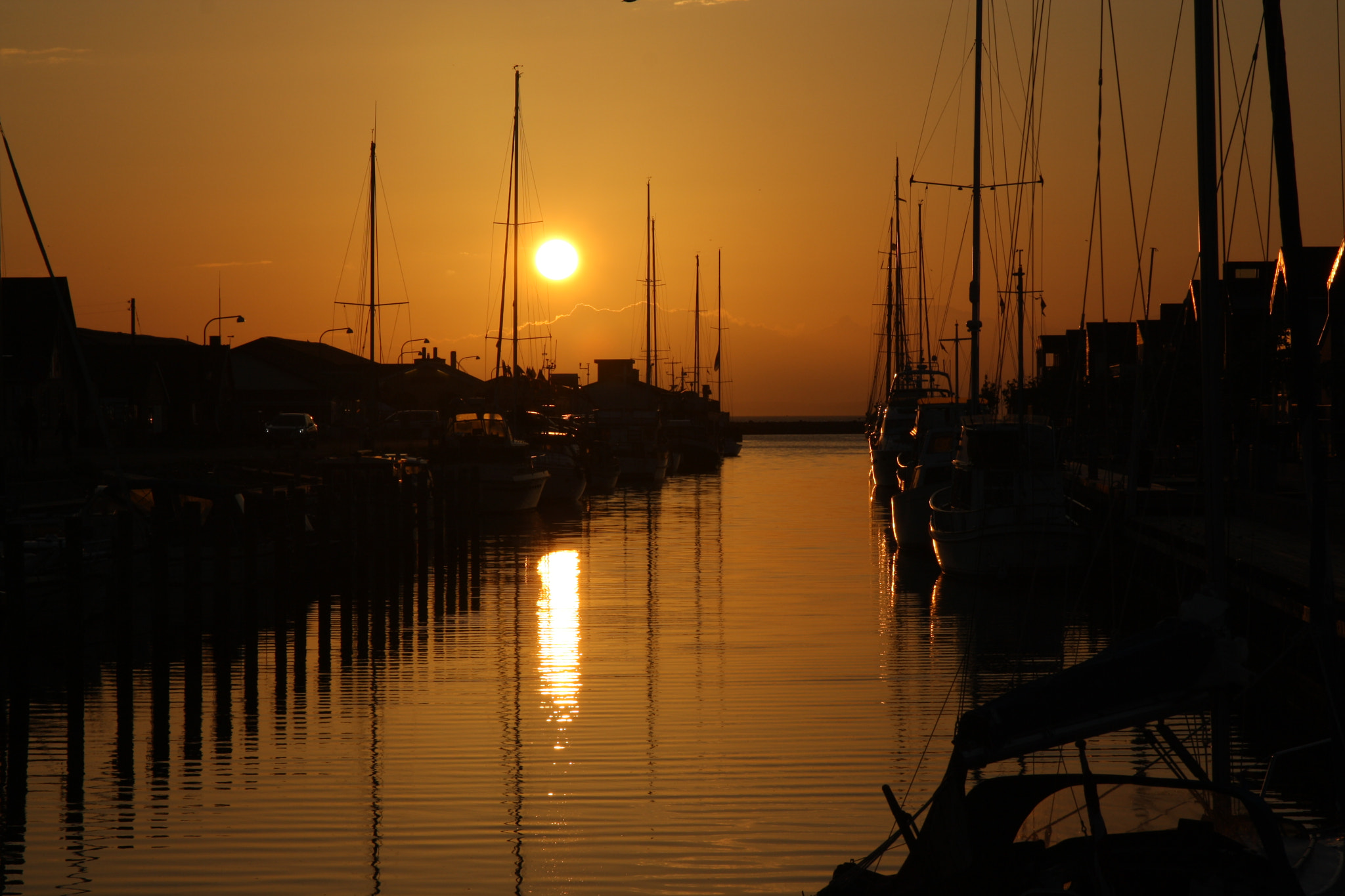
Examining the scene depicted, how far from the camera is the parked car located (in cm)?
6581

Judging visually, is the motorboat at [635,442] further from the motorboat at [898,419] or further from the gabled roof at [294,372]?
the gabled roof at [294,372]

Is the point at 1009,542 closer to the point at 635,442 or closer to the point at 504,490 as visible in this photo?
the point at 504,490

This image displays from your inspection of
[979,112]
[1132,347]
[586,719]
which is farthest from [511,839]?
[1132,347]

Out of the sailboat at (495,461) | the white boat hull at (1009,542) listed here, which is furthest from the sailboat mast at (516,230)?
the white boat hull at (1009,542)

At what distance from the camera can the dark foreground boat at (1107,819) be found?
6.67 m

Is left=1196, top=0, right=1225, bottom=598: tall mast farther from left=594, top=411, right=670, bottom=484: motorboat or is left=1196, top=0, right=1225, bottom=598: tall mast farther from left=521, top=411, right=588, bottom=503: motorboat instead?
left=594, top=411, right=670, bottom=484: motorboat

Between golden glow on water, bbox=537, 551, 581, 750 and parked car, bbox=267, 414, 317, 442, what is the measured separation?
32652 mm

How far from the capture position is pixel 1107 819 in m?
7.08

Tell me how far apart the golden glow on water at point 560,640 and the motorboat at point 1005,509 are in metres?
7.60

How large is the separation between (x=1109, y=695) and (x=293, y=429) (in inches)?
2716

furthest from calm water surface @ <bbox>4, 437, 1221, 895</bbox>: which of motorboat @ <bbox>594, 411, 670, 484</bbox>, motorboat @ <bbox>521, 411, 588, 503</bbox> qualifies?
motorboat @ <bbox>594, 411, 670, 484</bbox>

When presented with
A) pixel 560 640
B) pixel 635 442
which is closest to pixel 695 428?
pixel 635 442

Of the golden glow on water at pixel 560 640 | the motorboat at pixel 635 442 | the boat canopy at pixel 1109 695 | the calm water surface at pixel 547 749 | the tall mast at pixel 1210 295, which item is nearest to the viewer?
the boat canopy at pixel 1109 695

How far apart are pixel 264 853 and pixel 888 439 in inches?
1839
